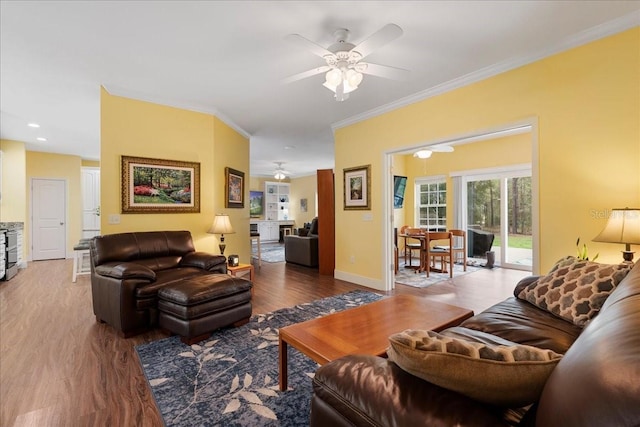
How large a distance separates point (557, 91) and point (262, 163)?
727 cm

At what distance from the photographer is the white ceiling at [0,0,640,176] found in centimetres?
216

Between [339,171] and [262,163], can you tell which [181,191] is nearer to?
[339,171]

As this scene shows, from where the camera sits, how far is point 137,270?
2627 millimetres

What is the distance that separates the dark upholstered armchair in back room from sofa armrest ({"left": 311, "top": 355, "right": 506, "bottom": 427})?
478 cm

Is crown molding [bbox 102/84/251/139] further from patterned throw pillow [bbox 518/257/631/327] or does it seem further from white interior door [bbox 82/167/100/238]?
white interior door [bbox 82/167/100/238]

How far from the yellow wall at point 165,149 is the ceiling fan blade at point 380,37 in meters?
2.73

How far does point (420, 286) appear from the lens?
4.50m

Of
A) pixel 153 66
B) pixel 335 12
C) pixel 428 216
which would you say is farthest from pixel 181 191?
pixel 428 216

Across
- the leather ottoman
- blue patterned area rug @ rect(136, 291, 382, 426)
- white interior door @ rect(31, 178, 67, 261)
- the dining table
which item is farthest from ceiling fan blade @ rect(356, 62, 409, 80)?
white interior door @ rect(31, 178, 67, 261)

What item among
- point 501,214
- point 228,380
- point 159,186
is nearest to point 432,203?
point 501,214

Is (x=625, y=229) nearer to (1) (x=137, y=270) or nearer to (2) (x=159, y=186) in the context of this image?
A: (1) (x=137, y=270)

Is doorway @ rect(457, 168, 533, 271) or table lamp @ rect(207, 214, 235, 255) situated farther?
doorway @ rect(457, 168, 533, 271)

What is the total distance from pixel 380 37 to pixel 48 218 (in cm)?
850

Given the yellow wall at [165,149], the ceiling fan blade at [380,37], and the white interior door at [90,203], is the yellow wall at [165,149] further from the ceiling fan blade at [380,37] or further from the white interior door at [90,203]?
the white interior door at [90,203]
